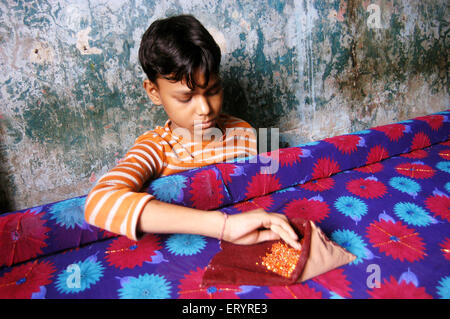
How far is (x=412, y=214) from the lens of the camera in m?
0.82

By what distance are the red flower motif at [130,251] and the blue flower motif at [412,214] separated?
26.9 inches

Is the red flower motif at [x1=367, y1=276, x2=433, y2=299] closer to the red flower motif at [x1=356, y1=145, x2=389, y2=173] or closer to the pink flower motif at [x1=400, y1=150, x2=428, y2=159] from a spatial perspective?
the red flower motif at [x1=356, y1=145, x2=389, y2=173]

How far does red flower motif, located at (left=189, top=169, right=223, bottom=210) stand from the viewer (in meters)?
0.89

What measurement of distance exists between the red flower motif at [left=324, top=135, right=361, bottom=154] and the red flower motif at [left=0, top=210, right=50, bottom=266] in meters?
1.03

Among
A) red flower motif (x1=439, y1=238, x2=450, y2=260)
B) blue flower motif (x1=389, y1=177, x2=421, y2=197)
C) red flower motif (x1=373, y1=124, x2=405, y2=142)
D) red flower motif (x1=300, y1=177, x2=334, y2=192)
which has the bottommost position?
red flower motif (x1=439, y1=238, x2=450, y2=260)

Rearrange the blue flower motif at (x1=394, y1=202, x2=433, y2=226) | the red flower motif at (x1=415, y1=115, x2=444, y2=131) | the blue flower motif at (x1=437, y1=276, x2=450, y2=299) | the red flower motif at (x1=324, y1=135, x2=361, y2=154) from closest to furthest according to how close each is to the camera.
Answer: the blue flower motif at (x1=437, y1=276, x2=450, y2=299) → the blue flower motif at (x1=394, y1=202, x2=433, y2=226) → the red flower motif at (x1=324, y1=135, x2=361, y2=154) → the red flower motif at (x1=415, y1=115, x2=444, y2=131)

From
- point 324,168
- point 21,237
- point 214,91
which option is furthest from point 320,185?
point 21,237

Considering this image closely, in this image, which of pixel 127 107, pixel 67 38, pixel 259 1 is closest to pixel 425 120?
pixel 259 1

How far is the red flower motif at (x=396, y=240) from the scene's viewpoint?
66 centimetres

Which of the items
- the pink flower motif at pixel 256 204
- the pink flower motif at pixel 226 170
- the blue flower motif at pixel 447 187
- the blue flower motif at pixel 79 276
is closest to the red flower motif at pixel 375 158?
the blue flower motif at pixel 447 187

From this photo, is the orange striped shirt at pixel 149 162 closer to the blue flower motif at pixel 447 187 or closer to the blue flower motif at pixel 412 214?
the blue flower motif at pixel 412 214

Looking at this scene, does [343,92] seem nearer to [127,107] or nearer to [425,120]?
[425,120]

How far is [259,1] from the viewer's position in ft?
4.60

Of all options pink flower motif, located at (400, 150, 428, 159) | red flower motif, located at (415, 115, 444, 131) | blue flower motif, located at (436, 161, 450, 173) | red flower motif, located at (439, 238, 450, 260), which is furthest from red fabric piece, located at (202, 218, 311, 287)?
red flower motif, located at (415, 115, 444, 131)
